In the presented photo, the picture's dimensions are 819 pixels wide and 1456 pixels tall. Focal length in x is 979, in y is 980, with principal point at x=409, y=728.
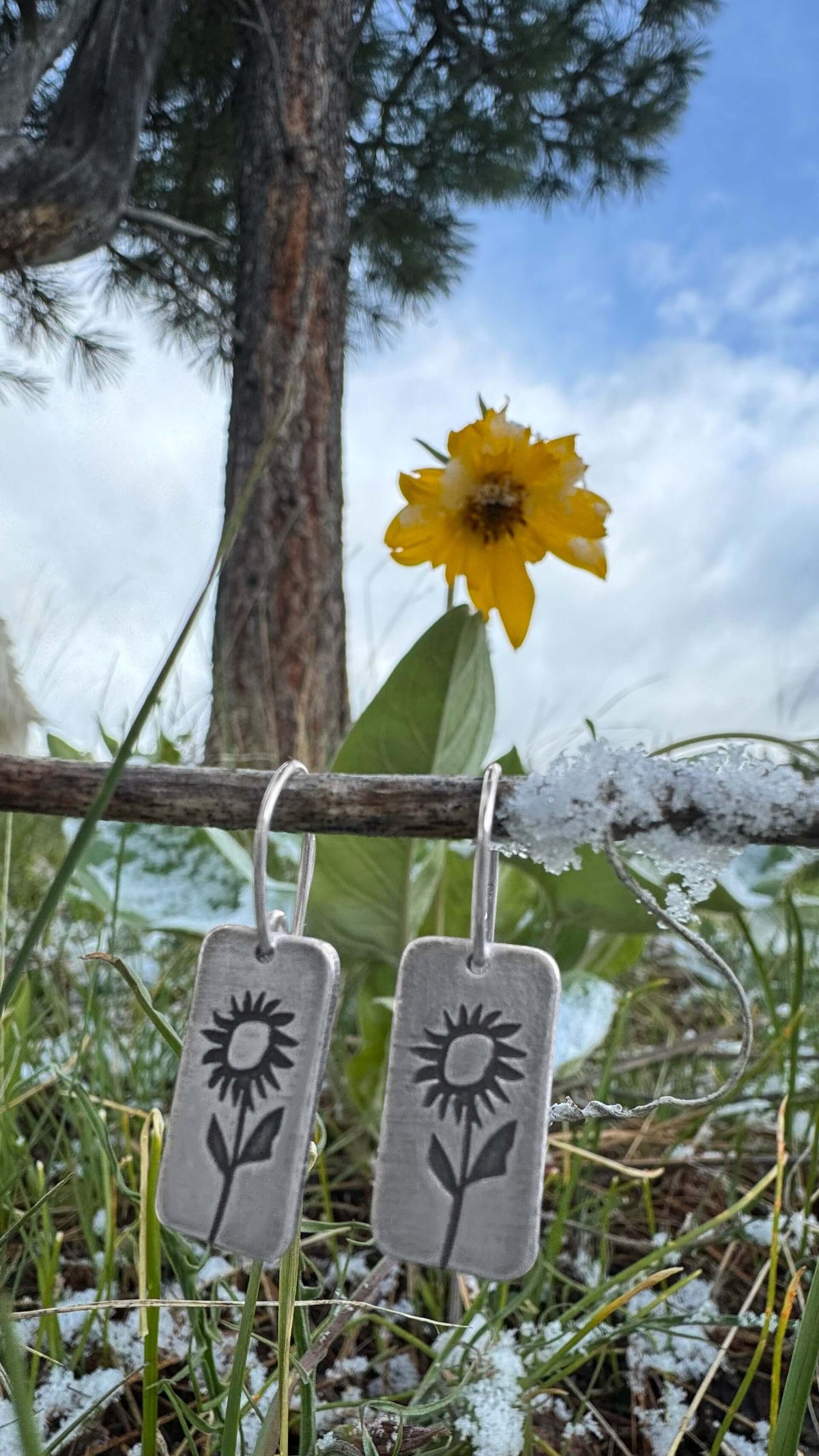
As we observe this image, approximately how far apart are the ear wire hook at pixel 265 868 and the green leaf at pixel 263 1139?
0.18 ft

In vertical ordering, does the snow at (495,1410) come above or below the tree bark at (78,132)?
below

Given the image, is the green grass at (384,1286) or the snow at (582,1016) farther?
the snow at (582,1016)

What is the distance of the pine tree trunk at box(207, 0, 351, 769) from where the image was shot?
9.63 ft

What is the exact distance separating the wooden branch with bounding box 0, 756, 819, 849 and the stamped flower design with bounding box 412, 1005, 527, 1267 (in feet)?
0.23

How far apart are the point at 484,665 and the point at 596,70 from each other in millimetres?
4679

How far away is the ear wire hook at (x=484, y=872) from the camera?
32cm

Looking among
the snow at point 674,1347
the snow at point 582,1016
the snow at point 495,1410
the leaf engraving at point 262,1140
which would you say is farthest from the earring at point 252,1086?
the snow at point 582,1016

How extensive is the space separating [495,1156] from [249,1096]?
0.08m

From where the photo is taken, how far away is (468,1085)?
328 millimetres

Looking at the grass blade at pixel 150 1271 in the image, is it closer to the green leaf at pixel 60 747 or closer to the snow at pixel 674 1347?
the snow at pixel 674 1347

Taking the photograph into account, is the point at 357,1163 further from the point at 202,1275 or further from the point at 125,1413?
the point at 125,1413

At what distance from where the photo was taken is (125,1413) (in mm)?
582

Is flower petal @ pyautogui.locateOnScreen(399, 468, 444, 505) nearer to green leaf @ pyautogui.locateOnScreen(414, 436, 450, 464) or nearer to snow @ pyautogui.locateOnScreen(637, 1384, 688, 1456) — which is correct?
green leaf @ pyautogui.locateOnScreen(414, 436, 450, 464)

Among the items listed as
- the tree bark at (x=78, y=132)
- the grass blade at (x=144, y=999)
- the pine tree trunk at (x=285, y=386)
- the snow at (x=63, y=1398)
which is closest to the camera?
the grass blade at (x=144, y=999)
